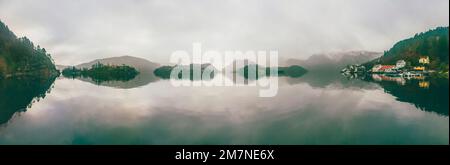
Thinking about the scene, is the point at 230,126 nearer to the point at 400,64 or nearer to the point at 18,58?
the point at 400,64

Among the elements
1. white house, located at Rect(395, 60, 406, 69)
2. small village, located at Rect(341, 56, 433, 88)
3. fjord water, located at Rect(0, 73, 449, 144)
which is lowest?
fjord water, located at Rect(0, 73, 449, 144)

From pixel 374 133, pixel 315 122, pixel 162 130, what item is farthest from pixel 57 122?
pixel 374 133

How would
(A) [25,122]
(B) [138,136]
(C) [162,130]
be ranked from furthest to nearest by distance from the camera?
(A) [25,122], (C) [162,130], (B) [138,136]

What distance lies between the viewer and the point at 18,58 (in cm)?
14212

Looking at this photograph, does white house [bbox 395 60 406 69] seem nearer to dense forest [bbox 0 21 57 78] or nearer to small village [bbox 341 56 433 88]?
small village [bbox 341 56 433 88]

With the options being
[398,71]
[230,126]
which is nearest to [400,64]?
[398,71]

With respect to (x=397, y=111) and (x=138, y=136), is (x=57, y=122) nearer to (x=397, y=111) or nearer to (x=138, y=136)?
(x=138, y=136)

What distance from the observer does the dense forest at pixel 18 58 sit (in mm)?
127850

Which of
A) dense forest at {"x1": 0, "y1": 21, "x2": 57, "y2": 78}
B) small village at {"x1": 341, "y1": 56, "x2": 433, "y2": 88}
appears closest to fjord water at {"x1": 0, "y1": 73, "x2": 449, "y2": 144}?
small village at {"x1": 341, "y1": 56, "x2": 433, "y2": 88}

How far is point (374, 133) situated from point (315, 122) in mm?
4517

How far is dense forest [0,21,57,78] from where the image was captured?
12785 cm

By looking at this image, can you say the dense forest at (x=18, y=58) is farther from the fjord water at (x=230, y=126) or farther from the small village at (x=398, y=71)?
the small village at (x=398, y=71)
